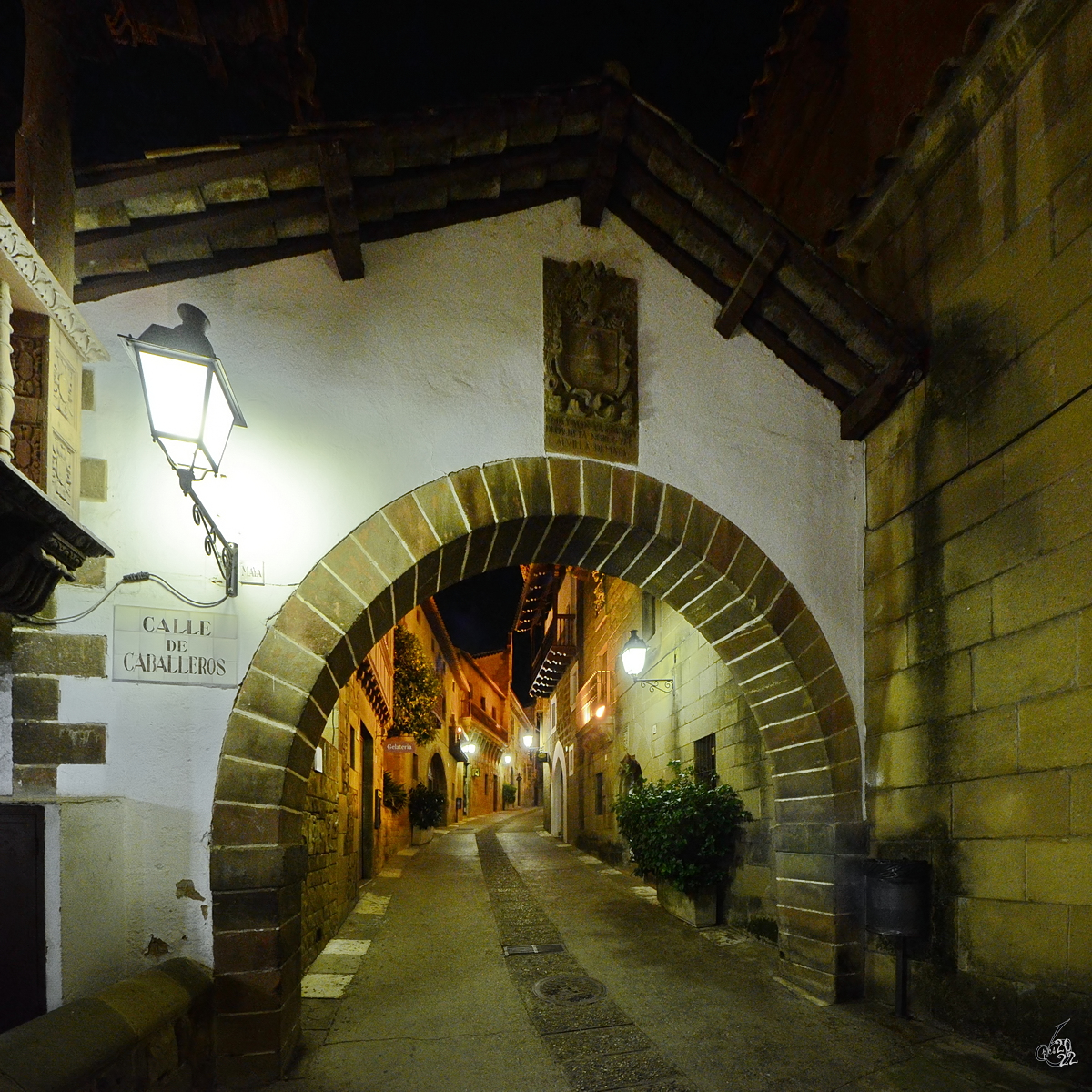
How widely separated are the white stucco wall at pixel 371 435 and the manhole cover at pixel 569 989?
237cm

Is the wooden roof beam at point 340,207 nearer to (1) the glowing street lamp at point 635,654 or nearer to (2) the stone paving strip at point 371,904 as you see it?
(1) the glowing street lamp at point 635,654

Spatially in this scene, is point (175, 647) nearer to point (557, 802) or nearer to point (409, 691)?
point (409, 691)

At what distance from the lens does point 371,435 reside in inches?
174

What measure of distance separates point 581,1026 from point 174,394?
3988 mm

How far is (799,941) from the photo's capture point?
16.5ft

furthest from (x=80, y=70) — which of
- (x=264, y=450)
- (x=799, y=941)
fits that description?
(x=799, y=941)

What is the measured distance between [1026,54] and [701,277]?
2035mm

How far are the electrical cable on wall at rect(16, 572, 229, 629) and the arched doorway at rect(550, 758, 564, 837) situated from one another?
15685mm

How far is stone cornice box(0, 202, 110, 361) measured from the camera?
104 inches

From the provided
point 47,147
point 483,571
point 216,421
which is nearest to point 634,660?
point 483,571

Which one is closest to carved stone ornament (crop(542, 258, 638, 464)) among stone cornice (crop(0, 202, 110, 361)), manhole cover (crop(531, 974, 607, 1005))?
stone cornice (crop(0, 202, 110, 361))

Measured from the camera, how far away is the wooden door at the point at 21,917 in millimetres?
3039

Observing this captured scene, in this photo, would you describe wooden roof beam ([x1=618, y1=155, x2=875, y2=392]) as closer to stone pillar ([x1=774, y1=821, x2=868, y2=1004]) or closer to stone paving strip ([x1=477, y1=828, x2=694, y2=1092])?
stone pillar ([x1=774, y1=821, x2=868, y2=1004])

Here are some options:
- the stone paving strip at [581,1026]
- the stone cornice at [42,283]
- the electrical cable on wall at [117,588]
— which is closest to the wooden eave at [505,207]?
the stone cornice at [42,283]
